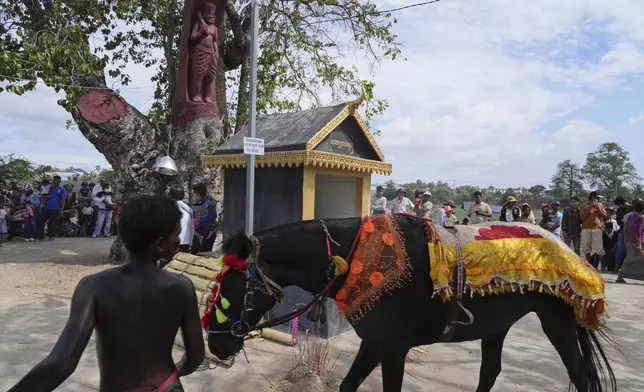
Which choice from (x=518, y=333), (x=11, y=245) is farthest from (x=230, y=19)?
(x=518, y=333)

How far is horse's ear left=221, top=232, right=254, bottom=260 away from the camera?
2578 mm

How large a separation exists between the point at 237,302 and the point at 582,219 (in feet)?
34.6

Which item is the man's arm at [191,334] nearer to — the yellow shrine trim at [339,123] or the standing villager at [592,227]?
the yellow shrine trim at [339,123]

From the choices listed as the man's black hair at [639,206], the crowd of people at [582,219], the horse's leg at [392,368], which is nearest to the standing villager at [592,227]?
the crowd of people at [582,219]

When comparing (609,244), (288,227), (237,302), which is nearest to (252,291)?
(237,302)

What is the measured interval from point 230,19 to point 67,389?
1073 centimetres

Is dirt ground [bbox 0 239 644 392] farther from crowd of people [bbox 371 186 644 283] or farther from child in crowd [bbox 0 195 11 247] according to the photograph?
child in crowd [bbox 0 195 11 247]

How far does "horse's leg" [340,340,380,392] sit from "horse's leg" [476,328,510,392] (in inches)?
48.5

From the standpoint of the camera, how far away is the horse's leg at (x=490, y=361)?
3.61 metres

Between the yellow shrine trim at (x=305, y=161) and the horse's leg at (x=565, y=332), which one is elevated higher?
the yellow shrine trim at (x=305, y=161)

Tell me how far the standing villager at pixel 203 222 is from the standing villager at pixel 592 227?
8.60m

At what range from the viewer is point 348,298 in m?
2.77

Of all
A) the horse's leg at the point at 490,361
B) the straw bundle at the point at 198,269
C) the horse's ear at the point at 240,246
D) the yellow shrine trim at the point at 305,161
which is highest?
the yellow shrine trim at the point at 305,161

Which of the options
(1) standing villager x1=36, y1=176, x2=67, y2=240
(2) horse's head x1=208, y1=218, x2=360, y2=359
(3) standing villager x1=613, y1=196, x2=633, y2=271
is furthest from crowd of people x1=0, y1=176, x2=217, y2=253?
(3) standing villager x1=613, y1=196, x2=633, y2=271
